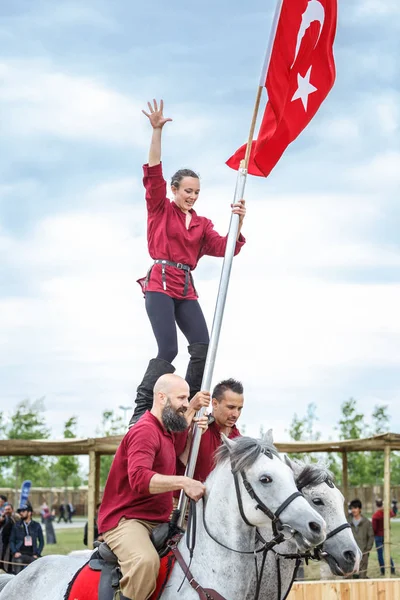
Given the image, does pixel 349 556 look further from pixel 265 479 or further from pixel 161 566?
pixel 161 566

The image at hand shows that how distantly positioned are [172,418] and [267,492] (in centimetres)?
89

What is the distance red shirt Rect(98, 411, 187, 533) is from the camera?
5199 millimetres

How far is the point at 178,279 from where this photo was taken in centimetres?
A: 652

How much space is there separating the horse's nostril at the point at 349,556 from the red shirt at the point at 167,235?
7.59ft

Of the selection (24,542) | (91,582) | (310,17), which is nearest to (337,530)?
(91,582)

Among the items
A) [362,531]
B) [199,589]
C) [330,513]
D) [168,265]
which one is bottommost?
[362,531]

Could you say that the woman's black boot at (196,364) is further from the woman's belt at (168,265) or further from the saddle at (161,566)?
the saddle at (161,566)

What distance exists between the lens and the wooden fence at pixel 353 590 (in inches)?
340

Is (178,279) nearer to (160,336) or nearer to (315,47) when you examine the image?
(160,336)

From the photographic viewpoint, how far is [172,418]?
208 inches

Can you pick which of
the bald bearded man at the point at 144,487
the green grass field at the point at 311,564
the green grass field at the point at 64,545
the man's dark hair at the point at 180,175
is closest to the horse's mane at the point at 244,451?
the bald bearded man at the point at 144,487

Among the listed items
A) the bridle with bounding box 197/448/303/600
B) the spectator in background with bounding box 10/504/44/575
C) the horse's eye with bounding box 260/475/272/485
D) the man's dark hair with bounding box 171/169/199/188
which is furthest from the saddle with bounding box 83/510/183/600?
the spectator in background with bounding box 10/504/44/575

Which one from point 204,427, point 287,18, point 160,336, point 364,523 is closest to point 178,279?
point 160,336

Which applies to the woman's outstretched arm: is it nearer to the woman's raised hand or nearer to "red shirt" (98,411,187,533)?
the woman's raised hand
